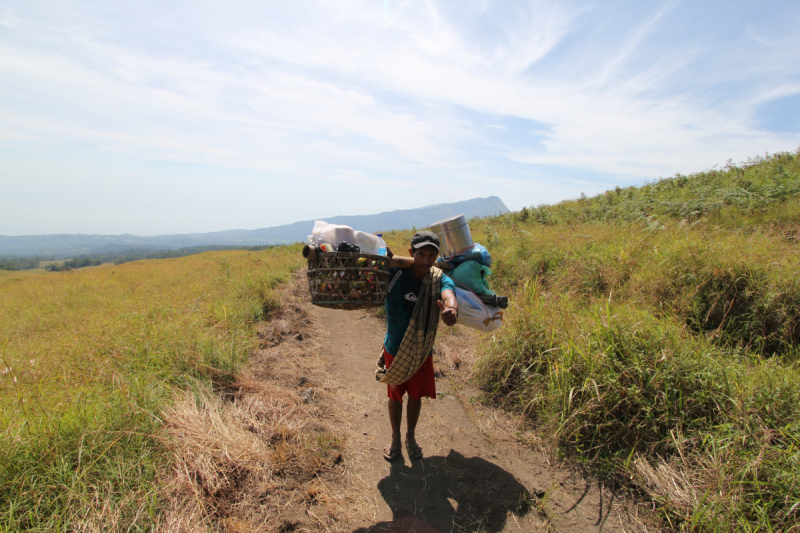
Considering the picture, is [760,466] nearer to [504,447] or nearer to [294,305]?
[504,447]

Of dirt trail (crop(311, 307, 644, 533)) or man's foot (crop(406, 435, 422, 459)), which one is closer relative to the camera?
dirt trail (crop(311, 307, 644, 533))

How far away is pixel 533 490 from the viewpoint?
3010 millimetres

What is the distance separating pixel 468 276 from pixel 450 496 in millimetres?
1733

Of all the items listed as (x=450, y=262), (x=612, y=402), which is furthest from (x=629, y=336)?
(x=450, y=262)

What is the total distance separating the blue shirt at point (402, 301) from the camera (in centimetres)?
308

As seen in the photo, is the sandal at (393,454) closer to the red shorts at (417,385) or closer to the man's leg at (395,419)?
the man's leg at (395,419)

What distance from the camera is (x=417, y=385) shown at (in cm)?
321

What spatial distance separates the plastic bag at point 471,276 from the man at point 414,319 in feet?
0.88

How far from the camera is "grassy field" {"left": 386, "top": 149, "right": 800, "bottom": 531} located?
248 cm

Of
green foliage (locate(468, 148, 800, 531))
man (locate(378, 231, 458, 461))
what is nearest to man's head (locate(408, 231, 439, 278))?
man (locate(378, 231, 458, 461))

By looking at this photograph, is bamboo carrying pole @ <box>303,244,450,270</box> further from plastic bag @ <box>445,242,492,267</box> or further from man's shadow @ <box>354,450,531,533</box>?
man's shadow @ <box>354,450,531,533</box>

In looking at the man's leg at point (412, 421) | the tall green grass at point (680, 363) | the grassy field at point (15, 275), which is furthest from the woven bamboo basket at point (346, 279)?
the grassy field at point (15, 275)

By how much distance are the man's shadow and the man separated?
0.35 meters

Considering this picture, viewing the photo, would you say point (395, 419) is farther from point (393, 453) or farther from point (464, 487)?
point (464, 487)
